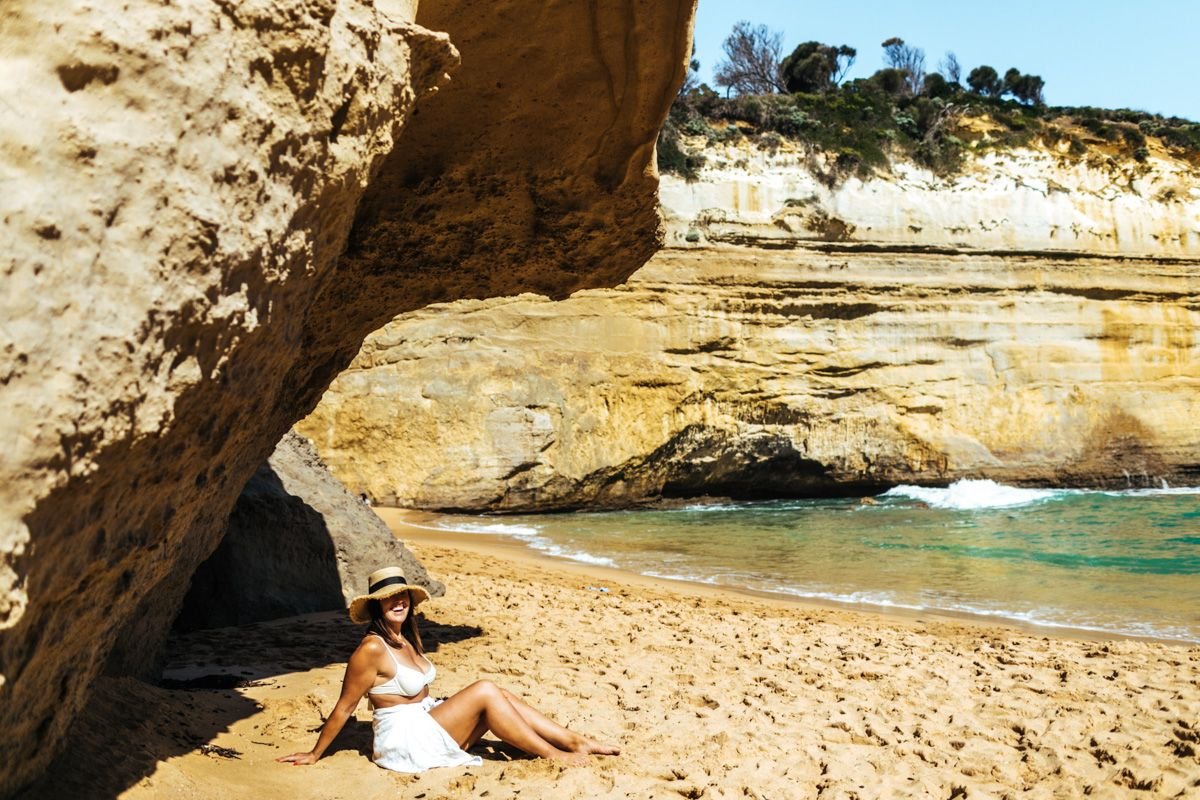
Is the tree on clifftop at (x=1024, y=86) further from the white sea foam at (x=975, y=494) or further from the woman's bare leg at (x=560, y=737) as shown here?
the woman's bare leg at (x=560, y=737)

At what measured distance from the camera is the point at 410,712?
3594 millimetres

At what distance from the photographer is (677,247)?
61.8 feet

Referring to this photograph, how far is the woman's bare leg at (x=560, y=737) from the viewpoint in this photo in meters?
3.70

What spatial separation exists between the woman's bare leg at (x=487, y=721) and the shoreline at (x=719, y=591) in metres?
4.45

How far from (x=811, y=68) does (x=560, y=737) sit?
32.5 meters

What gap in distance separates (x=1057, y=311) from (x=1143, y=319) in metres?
1.91

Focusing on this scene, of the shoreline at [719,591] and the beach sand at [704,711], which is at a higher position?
the beach sand at [704,711]

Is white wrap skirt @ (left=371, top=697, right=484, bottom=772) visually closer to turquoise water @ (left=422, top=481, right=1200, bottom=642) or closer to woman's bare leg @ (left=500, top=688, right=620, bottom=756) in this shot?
woman's bare leg @ (left=500, top=688, right=620, bottom=756)

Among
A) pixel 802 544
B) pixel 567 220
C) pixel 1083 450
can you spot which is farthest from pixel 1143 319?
pixel 567 220

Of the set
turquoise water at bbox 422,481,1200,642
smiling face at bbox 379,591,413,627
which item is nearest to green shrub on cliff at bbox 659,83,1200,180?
turquoise water at bbox 422,481,1200,642

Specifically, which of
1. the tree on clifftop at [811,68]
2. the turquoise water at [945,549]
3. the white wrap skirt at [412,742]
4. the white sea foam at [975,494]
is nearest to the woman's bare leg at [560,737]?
the white wrap skirt at [412,742]

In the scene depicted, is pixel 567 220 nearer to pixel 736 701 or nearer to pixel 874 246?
pixel 736 701

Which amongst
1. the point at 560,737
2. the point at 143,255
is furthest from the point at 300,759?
the point at 143,255

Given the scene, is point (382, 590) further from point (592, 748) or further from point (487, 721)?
point (592, 748)
